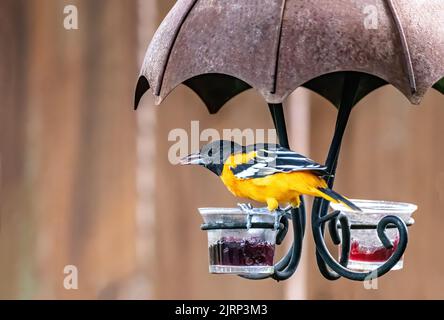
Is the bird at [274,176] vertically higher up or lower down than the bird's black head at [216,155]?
lower down

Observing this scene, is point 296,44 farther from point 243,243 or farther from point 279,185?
point 243,243

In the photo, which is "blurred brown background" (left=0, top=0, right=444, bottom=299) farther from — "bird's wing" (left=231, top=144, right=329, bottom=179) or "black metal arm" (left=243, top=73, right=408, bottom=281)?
"bird's wing" (left=231, top=144, right=329, bottom=179)

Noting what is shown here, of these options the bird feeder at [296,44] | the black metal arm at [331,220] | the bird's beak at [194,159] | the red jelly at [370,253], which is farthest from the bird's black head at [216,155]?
the red jelly at [370,253]

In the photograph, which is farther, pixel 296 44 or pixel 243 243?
pixel 243 243

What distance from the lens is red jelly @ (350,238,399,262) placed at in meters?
2.96

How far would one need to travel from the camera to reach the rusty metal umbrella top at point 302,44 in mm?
2352

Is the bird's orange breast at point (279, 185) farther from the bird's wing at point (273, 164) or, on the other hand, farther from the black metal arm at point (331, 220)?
the black metal arm at point (331, 220)

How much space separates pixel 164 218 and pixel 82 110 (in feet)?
1.91

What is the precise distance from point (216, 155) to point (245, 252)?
0.33 metres

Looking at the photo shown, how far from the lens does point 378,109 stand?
3891 millimetres

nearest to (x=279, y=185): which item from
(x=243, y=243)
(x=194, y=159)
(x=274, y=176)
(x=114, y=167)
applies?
(x=274, y=176)

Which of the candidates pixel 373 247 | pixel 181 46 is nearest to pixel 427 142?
pixel 373 247

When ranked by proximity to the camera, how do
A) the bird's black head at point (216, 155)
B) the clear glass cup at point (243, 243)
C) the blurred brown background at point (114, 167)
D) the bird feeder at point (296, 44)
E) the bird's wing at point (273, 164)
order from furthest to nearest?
the blurred brown background at point (114, 167)
the bird's black head at point (216, 155)
the clear glass cup at point (243, 243)
the bird's wing at point (273, 164)
the bird feeder at point (296, 44)

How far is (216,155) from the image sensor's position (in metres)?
2.83
